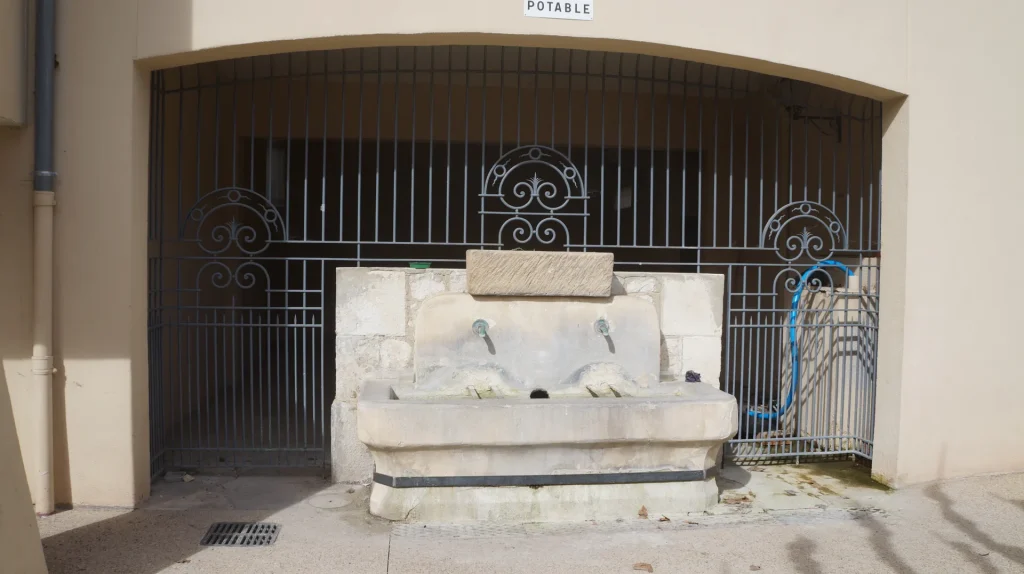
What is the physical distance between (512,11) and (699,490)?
294cm

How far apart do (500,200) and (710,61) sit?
1961 millimetres

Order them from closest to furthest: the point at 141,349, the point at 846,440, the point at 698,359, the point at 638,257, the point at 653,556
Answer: the point at 653,556 < the point at 141,349 < the point at 698,359 < the point at 846,440 < the point at 638,257

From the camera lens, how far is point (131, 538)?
160 inches

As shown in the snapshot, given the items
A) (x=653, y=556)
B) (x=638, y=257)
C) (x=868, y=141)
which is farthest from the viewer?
(x=638, y=257)

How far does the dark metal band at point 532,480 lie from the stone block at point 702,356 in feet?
3.46

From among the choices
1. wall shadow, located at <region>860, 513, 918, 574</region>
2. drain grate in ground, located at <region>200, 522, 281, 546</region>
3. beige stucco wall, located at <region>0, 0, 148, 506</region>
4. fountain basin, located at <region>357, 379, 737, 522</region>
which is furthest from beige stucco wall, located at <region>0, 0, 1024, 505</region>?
fountain basin, located at <region>357, 379, 737, 522</region>

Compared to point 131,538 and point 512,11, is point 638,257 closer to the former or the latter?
point 512,11

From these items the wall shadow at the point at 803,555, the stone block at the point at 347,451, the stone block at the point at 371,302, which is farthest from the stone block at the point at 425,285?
the wall shadow at the point at 803,555

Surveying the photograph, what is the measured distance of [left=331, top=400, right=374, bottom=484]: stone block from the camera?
503 cm

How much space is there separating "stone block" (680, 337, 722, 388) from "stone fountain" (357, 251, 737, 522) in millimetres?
299

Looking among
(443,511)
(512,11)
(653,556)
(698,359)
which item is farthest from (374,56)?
(653,556)

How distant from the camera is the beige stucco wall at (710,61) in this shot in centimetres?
437

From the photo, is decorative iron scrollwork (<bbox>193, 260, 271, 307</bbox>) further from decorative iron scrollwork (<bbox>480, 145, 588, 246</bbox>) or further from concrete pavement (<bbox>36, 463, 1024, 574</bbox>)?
decorative iron scrollwork (<bbox>480, 145, 588, 246</bbox>)

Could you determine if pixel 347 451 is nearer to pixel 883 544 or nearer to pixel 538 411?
pixel 538 411
